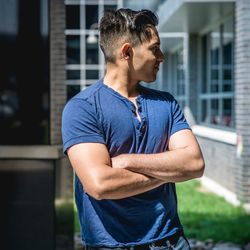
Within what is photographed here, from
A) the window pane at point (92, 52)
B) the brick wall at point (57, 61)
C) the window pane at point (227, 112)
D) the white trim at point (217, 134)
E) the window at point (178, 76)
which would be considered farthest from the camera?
the window pane at point (92, 52)

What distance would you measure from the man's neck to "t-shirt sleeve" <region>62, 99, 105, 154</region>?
0.15 meters

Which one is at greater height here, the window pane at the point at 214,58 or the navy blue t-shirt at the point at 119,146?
the window pane at the point at 214,58

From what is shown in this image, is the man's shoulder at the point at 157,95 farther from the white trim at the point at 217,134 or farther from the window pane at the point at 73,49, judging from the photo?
the window pane at the point at 73,49

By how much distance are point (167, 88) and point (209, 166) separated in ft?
23.6

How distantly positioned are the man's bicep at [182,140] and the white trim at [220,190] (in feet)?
23.0

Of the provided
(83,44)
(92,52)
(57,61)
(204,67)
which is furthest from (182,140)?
(83,44)

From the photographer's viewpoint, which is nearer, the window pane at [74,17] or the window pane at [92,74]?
the window pane at [92,74]

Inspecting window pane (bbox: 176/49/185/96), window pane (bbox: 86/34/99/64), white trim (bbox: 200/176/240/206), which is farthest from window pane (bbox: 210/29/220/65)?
window pane (bbox: 86/34/99/64)

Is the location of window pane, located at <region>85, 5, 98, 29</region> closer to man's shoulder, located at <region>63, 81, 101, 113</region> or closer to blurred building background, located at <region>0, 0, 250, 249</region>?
blurred building background, located at <region>0, 0, 250, 249</region>

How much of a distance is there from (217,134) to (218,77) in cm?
156

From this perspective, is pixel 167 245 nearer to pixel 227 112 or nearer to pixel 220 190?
pixel 220 190

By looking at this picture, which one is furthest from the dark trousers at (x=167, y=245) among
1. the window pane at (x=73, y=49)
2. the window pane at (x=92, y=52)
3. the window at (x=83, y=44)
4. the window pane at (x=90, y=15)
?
the window pane at (x=90, y=15)

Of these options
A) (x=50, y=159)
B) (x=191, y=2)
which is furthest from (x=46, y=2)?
(x=191, y=2)

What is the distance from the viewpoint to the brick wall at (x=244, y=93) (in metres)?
8.82
